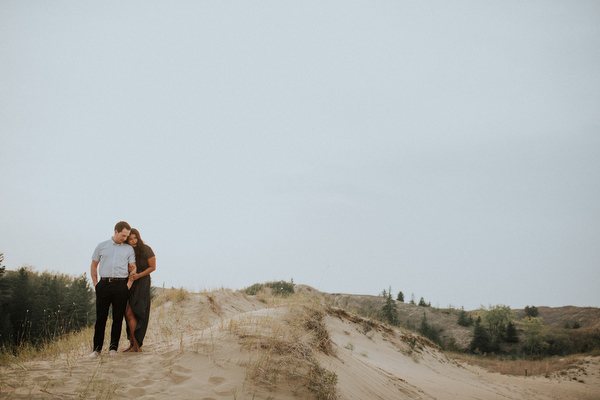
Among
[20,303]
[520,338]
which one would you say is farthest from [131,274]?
[520,338]

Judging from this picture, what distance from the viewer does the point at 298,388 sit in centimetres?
421

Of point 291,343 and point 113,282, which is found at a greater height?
point 113,282

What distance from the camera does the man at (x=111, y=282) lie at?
5.12 meters

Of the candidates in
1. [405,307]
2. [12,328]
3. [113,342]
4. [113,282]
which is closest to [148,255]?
[113,282]

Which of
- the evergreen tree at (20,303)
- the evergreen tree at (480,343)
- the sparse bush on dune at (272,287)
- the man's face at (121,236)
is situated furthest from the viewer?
the evergreen tree at (480,343)

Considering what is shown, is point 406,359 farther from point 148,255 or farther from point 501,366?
point 501,366

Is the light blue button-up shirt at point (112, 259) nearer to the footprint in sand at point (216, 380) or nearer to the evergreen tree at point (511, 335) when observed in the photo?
the footprint in sand at point (216, 380)

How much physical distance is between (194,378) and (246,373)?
0.67m

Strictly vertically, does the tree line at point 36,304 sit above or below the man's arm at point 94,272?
below

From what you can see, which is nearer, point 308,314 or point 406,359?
point 308,314

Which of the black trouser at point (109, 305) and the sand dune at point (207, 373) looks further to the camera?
the black trouser at point (109, 305)

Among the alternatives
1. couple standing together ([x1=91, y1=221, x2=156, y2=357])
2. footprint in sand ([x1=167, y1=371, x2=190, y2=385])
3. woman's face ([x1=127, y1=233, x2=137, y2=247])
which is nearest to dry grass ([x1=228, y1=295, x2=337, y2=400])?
footprint in sand ([x1=167, y1=371, x2=190, y2=385])

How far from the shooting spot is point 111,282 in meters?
5.16

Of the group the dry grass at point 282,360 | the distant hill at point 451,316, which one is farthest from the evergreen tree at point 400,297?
the dry grass at point 282,360
